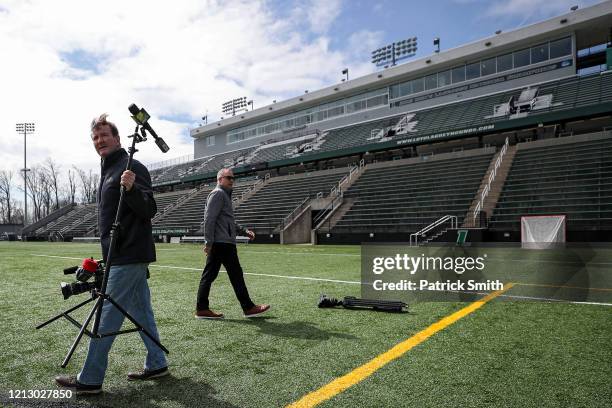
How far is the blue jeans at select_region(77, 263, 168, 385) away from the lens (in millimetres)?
2703

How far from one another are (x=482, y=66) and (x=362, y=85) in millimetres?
11214

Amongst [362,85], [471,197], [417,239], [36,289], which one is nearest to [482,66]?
[362,85]

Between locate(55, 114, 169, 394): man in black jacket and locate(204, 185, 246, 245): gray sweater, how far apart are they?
177 centimetres

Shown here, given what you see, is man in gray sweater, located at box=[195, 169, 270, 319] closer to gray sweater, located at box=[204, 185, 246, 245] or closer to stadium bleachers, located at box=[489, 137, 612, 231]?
gray sweater, located at box=[204, 185, 246, 245]

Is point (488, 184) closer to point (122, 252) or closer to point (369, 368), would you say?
point (369, 368)

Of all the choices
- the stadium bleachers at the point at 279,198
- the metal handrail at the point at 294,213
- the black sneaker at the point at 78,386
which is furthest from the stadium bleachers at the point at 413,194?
the black sneaker at the point at 78,386

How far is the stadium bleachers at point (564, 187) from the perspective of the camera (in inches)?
684

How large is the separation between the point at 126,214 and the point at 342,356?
80.7 inches

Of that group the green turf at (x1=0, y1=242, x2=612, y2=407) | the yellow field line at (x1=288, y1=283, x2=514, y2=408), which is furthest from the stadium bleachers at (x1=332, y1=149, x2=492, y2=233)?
the yellow field line at (x1=288, y1=283, x2=514, y2=408)

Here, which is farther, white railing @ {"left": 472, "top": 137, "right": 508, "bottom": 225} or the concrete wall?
the concrete wall

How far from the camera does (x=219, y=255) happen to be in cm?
495

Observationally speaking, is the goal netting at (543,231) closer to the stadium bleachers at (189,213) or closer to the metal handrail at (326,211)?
the metal handrail at (326,211)

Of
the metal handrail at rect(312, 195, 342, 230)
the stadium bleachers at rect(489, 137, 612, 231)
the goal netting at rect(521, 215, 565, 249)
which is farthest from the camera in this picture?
the metal handrail at rect(312, 195, 342, 230)

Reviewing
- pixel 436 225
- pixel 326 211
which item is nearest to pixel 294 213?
pixel 326 211
